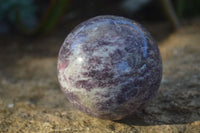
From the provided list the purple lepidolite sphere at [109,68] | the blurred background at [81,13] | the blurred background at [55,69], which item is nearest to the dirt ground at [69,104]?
the blurred background at [55,69]

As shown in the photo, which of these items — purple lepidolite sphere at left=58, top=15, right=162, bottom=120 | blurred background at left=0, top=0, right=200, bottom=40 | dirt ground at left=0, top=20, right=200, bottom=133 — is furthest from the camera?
blurred background at left=0, top=0, right=200, bottom=40

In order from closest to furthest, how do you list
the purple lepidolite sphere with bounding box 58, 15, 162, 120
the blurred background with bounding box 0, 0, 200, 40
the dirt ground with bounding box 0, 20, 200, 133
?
1. the purple lepidolite sphere with bounding box 58, 15, 162, 120
2. the dirt ground with bounding box 0, 20, 200, 133
3. the blurred background with bounding box 0, 0, 200, 40

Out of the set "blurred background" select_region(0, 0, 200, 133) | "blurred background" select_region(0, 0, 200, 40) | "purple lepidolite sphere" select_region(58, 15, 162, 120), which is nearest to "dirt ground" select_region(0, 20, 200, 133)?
"blurred background" select_region(0, 0, 200, 133)

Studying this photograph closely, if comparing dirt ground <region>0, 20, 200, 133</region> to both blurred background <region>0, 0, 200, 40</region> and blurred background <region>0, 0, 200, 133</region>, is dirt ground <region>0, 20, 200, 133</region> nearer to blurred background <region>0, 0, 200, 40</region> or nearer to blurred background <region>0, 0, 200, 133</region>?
blurred background <region>0, 0, 200, 133</region>

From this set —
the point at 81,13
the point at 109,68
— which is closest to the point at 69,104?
the point at 109,68

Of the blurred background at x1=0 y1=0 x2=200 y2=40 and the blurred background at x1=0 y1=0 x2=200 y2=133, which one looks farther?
the blurred background at x1=0 y1=0 x2=200 y2=40

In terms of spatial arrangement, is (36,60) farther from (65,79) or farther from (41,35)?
(65,79)
